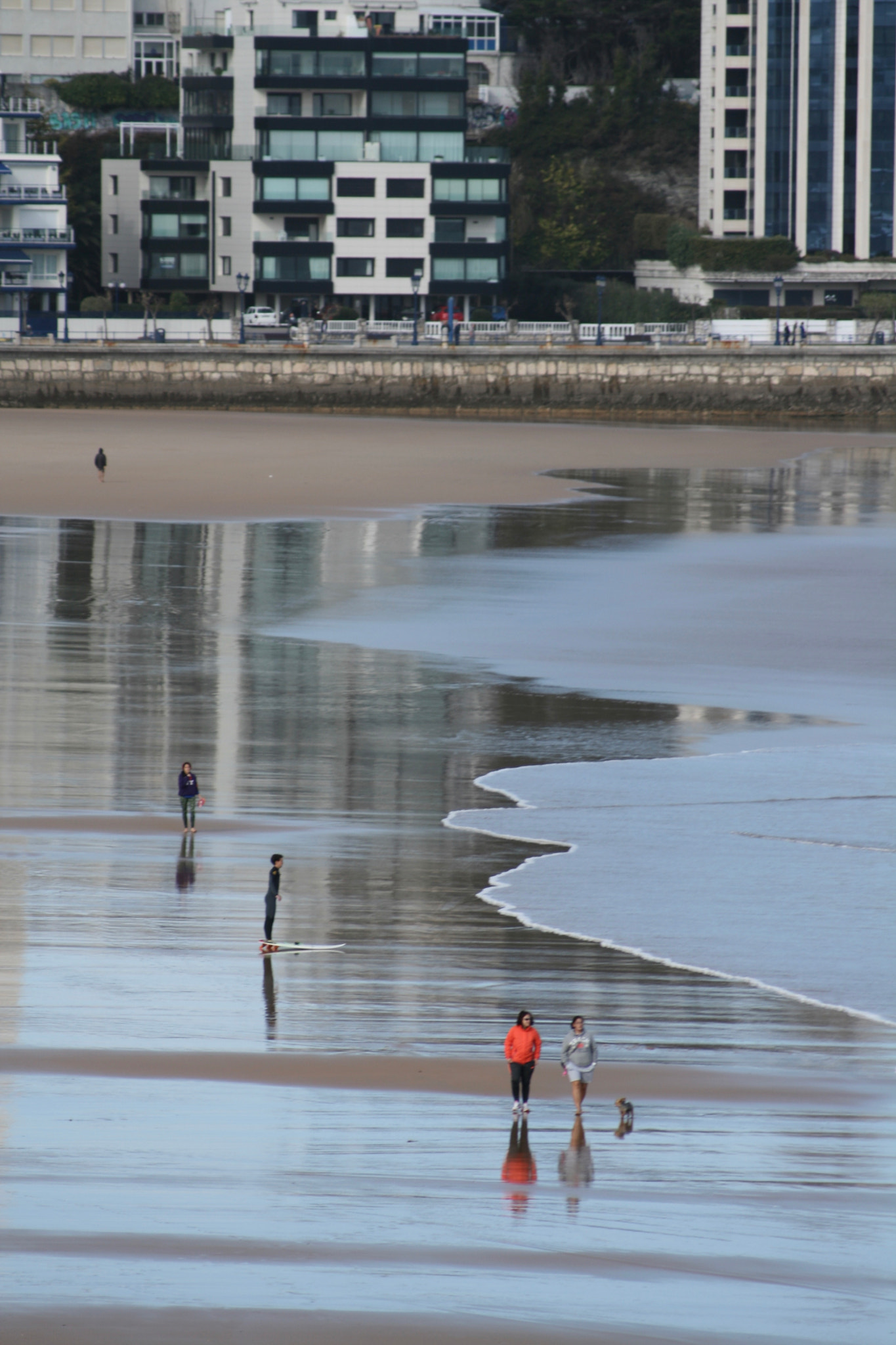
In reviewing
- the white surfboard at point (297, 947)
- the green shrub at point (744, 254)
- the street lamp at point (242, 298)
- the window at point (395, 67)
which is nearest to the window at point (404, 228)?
the window at point (395, 67)

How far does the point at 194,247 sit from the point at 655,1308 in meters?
80.6

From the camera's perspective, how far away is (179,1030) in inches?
422

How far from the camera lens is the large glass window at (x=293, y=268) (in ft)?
267

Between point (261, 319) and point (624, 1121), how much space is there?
241 ft

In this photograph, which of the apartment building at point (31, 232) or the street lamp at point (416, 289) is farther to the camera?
the apartment building at point (31, 232)

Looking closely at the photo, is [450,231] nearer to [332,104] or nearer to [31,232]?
[332,104]

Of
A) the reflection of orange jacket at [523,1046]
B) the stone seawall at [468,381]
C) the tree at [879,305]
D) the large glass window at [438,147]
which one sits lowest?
the reflection of orange jacket at [523,1046]

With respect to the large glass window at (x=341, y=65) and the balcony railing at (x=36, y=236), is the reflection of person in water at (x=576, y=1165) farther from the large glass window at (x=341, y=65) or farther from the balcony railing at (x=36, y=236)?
the large glass window at (x=341, y=65)

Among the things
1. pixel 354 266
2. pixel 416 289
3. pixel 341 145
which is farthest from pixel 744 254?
pixel 416 289

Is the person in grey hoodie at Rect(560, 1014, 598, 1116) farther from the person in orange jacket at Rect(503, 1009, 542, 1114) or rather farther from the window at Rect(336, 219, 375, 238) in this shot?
the window at Rect(336, 219, 375, 238)

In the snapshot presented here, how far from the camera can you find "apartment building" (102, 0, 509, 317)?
262 feet

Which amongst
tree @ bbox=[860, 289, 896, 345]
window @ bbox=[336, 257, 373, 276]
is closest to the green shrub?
tree @ bbox=[860, 289, 896, 345]

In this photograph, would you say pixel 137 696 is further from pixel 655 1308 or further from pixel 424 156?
pixel 424 156

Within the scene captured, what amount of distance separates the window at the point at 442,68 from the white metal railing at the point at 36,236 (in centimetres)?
1801
